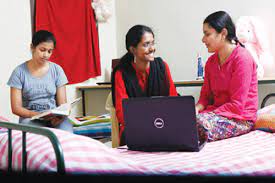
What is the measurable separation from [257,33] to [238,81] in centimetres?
128

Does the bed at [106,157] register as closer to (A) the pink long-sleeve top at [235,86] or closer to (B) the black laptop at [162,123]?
(B) the black laptop at [162,123]

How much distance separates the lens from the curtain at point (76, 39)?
3.56 meters

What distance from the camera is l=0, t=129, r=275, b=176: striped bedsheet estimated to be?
846 millimetres

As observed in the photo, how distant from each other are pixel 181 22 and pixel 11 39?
58.0 inches

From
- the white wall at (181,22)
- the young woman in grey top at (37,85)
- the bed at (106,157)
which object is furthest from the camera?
the white wall at (181,22)

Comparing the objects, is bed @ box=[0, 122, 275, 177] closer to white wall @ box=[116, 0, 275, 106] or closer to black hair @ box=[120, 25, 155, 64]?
black hair @ box=[120, 25, 155, 64]

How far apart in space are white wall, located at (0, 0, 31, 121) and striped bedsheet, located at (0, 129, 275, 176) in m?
1.49

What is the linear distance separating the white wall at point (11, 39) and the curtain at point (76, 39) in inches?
15.7

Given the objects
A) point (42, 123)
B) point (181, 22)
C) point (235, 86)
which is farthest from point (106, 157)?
point (181, 22)

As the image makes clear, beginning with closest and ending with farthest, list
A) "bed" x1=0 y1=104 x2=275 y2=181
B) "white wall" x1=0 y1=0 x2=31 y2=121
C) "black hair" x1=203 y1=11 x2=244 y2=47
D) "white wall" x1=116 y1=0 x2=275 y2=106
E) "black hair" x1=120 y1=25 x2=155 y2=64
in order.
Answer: "bed" x1=0 y1=104 x2=275 y2=181 < "black hair" x1=203 y1=11 x2=244 y2=47 < "black hair" x1=120 y1=25 x2=155 y2=64 < "white wall" x1=0 y1=0 x2=31 y2=121 < "white wall" x1=116 y1=0 x2=275 y2=106

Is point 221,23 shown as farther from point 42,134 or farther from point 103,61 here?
point 103,61

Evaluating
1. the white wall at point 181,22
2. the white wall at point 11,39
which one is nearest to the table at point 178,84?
the white wall at point 181,22

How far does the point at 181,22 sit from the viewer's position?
357 centimetres

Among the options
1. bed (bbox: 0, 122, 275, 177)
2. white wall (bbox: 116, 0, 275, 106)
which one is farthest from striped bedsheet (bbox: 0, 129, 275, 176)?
white wall (bbox: 116, 0, 275, 106)
